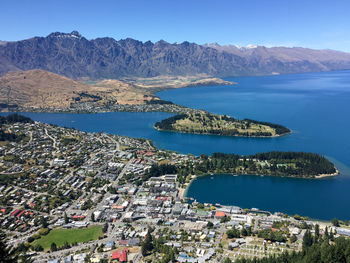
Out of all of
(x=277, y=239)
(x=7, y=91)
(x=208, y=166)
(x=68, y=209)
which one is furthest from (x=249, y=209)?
(x=7, y=91)

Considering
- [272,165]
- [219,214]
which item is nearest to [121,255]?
[219,214]

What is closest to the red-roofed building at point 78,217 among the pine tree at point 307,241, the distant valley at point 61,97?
the pine tree at point 307,241

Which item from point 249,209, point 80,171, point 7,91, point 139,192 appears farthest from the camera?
point 7,91

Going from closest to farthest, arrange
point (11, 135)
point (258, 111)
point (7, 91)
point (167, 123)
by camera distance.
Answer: point (11, 135), point (167, 123), point (258, 111), point (7, 91)

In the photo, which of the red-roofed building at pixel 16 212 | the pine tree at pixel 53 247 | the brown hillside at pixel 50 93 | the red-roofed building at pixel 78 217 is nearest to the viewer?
the pine tree at pixel 53 247

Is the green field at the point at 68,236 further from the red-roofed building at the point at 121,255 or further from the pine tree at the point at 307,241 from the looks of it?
the pine tree at the point at 307,241

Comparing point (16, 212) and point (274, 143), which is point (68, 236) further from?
point (274, 143)

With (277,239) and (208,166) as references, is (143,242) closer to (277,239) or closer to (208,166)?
(277,239)
